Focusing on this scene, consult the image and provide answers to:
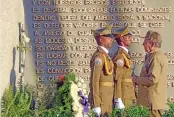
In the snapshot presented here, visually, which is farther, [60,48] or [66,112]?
[60,48]

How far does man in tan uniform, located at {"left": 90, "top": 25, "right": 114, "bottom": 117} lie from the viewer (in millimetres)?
9008

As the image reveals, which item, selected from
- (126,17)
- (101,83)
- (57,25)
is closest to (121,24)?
(126,17)

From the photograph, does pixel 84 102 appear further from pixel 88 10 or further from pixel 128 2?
pixel 128 2

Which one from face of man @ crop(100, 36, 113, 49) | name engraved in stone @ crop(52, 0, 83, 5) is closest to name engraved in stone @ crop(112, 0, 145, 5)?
name engraved in stone @ crop(52, 0, 83, 5)

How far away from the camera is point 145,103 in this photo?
929cm

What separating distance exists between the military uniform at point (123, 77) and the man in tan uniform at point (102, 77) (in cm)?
15

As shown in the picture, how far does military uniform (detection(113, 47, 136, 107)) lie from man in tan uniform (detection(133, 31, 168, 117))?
0.52 ft

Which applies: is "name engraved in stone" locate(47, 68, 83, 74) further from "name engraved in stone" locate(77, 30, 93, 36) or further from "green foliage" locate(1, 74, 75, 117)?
"green foliage" locate(1, 74, 75, 117)

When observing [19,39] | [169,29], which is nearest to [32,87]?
[19,39]

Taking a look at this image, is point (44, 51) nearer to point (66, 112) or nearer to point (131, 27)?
point (131, 27)

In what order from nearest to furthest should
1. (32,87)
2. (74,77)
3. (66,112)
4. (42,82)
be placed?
(66,112)
(74,77)
(32,87)
(42,82)

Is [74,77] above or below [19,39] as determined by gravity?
below

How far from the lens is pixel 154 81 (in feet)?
29.9

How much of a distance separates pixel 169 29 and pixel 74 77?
248cm
